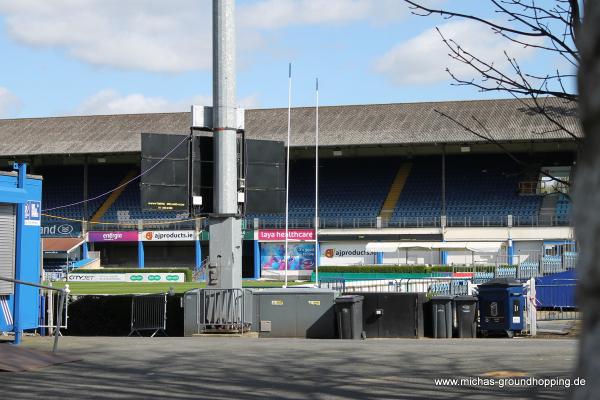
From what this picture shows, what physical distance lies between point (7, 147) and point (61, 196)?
5493mm

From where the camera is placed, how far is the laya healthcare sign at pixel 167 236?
63062mm

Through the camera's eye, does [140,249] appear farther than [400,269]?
Yes

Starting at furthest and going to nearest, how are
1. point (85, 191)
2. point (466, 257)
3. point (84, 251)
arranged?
point (85, 191) < point (84, 251) < point (466, 257)

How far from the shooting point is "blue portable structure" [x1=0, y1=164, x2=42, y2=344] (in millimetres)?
18078

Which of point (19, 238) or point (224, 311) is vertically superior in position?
point (19, 238)

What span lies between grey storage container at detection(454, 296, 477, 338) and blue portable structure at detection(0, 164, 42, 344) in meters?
9.80

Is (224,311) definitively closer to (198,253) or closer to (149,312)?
(149,312)

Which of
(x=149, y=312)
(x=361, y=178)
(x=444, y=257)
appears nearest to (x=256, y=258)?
(x=361, y=178)

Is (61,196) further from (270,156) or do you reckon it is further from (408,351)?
(408,351)

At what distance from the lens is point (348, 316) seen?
67.7 feet

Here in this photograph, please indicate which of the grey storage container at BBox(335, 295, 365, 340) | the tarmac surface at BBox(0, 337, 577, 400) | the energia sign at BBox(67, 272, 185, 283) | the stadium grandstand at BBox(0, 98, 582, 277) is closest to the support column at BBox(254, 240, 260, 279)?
the stadium grandstand at BBox(0, 98, 582, 277)

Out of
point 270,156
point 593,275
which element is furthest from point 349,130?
point 593,275

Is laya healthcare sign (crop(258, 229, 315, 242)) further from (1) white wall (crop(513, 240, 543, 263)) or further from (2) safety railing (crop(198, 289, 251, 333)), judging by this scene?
(2) safety railing (crop(198, 289, 251, 333))

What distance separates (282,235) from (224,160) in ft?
128
